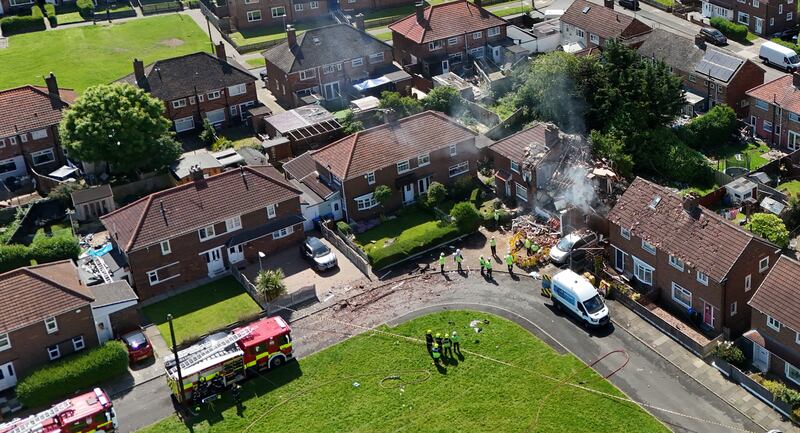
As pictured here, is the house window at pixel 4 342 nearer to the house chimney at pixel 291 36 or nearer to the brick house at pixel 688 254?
the brick house at pixel 688 254

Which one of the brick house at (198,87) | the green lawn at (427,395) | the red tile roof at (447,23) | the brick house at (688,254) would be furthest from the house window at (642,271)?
the brick house at (198,87)

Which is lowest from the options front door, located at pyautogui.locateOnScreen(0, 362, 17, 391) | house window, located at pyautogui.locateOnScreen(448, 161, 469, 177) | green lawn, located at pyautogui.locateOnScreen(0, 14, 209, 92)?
front door, located at pyautogui.locateOnScreen(0, 362, 17, 391)

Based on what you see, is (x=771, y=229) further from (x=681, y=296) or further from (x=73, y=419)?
(x=73, y=419)

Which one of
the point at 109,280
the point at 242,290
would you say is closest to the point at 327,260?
the point at 242,290

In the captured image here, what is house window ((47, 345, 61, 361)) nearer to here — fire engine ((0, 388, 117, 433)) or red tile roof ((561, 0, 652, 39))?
fire engine ((0, 388, 117, 433))

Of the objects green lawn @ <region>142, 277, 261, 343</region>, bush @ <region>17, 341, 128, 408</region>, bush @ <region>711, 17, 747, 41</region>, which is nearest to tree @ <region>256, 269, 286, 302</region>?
green lawn @ <region>142, 277, 261, 343</region>

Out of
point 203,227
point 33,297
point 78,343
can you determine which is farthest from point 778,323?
point 33,297

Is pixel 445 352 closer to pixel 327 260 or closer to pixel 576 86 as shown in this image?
pixel 327 260
